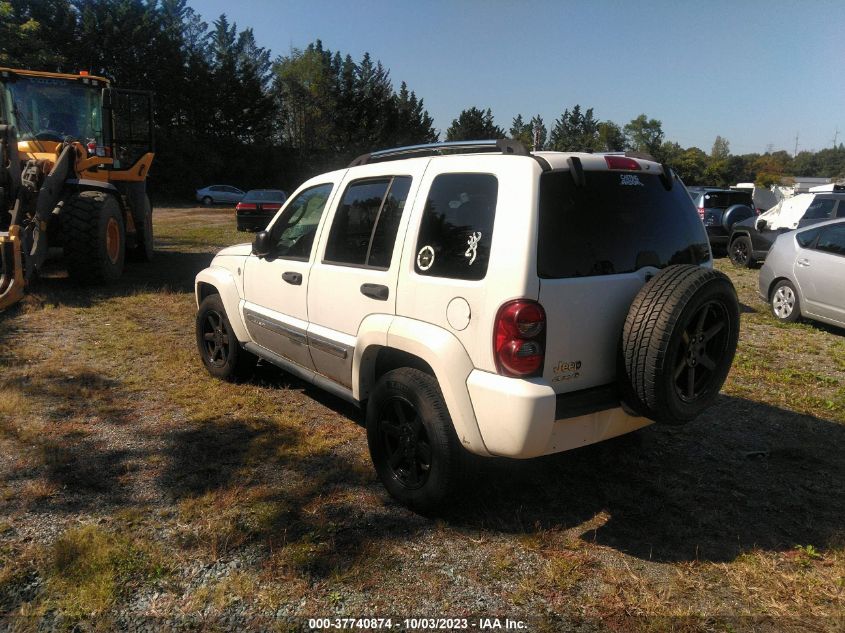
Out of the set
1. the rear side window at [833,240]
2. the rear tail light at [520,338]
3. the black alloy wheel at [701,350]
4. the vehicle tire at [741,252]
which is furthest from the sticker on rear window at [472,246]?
the vehicle tire at [741,252]

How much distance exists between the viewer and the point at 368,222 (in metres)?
3.97

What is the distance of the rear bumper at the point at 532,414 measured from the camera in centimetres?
291

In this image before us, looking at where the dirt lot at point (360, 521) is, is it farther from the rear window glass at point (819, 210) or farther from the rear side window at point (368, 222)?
the rear window glass at point (819, 210)

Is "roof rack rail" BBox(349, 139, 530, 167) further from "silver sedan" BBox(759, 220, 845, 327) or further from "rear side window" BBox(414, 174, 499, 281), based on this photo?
"silver sedan" BBox(759, 220, 845, 327)

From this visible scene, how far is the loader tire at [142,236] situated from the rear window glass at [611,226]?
1075 centimetres

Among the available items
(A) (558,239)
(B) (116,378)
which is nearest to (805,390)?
(A) (558,239)

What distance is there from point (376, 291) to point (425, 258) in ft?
1.36

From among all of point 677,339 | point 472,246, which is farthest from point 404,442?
point 677,339

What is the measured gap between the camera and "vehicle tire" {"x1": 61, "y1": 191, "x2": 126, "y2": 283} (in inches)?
364

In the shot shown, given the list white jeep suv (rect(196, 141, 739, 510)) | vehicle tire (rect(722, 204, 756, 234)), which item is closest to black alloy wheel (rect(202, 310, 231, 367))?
white jeep suv (rect(196, 141, 739, 510))

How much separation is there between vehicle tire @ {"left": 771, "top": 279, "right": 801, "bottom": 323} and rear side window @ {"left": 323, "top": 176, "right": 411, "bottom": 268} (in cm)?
673

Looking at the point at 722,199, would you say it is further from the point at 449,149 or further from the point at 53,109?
the point at 449,149

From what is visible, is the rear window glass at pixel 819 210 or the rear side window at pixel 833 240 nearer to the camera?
the rear side window at pixel 833 240

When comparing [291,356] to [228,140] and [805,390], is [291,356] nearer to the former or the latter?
[805,390]
